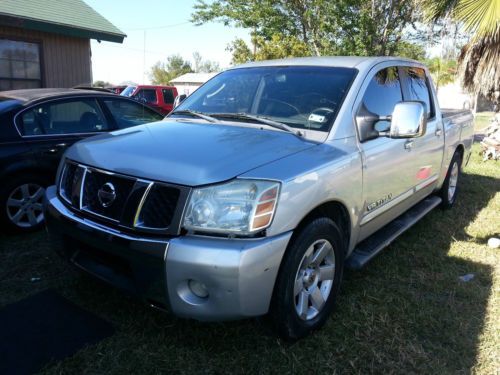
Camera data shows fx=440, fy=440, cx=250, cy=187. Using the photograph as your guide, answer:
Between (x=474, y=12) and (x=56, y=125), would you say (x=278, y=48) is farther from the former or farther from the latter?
(x=56, y=125)

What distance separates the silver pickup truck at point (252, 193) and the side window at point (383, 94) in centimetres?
2

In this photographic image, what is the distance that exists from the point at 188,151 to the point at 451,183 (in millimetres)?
4403

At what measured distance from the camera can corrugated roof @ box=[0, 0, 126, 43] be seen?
33.1ft

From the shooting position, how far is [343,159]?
2961 mm

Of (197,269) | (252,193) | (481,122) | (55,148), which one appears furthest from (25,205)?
(481,122)

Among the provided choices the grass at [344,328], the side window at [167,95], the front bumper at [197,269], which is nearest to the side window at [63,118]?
the grass at [344,328]

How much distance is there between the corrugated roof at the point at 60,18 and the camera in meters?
10.1

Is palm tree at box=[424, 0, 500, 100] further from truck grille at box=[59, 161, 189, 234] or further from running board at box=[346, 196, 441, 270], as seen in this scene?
truck grille at box=[59, 161, 189, 234]

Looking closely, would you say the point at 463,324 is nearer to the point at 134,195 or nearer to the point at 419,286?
the point at 419,286

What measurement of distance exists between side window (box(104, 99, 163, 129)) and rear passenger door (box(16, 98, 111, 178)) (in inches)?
6.7

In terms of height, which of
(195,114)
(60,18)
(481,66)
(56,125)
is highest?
(60,18)

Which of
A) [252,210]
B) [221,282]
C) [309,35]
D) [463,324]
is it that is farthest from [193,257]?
[309,35]

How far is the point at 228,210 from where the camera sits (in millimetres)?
2361

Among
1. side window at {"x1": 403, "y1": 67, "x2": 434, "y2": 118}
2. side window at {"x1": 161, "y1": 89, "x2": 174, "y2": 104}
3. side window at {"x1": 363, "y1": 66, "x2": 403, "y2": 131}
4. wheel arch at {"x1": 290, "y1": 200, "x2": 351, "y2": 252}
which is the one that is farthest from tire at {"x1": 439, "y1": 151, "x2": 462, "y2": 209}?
side window at {"x1": 161, "y1": 89, "x2": 174, "y2": 104}
